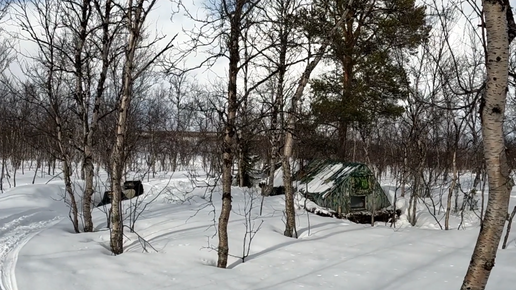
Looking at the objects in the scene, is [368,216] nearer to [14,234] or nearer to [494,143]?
[14,234]

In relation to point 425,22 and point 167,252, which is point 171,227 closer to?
point 167,252

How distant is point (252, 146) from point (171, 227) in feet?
37.1

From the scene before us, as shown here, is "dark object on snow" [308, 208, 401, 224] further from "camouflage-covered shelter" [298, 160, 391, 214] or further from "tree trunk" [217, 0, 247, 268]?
"tree trunk" [217, 0, 247, 268]

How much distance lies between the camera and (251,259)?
19.4 feet

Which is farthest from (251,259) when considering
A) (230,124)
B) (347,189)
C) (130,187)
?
(130,187)

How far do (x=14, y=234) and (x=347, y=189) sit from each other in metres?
8.82

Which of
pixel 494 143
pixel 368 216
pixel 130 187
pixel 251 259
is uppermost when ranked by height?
pixel 494 143

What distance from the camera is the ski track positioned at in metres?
5.01

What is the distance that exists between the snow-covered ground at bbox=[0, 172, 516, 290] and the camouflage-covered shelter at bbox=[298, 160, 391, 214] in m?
3.21

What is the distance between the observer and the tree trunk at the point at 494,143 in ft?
8.90

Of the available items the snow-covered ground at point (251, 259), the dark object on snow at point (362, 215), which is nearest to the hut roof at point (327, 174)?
the dark object on snow at point (362, 215)

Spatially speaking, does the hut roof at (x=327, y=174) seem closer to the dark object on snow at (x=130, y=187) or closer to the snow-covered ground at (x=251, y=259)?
the snow-covered ground at (x=251, y=259)

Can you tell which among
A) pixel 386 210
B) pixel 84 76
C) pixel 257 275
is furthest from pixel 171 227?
pixel 386 210

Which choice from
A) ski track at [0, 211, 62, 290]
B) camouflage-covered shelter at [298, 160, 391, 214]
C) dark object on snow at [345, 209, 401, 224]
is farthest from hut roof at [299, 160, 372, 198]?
ski track at [0, 211, 62, 290]
